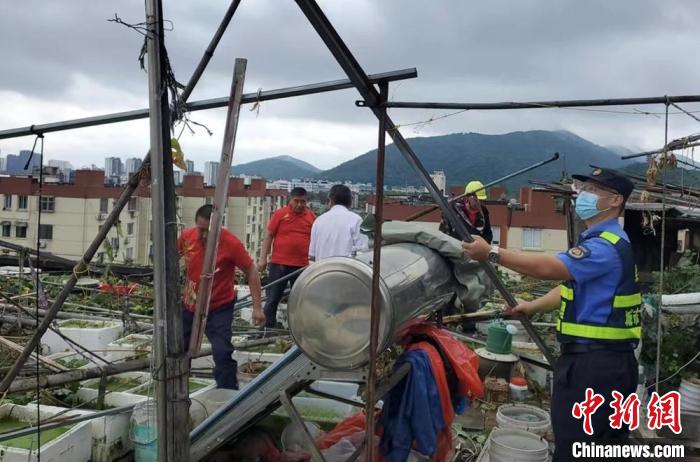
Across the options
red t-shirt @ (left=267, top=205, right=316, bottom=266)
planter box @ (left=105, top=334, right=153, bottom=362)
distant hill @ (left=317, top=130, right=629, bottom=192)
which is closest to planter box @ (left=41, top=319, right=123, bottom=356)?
planter box @ (left=105, top=334, right=153, bottom=362)

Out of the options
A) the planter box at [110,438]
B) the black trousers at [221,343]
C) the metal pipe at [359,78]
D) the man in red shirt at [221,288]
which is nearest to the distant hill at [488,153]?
the man in red shirt at [221,288]

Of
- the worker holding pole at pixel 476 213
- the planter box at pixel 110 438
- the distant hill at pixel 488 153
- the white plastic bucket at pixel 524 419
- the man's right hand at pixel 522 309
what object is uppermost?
the distant hill at pixel 488 153

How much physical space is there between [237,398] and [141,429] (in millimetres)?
1082

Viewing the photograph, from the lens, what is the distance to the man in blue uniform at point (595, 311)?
338 cm

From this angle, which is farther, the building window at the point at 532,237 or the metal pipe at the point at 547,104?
the building window at the point at 532,237

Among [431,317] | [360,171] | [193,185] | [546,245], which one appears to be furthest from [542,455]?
[360,171]

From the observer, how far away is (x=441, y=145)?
15262cm

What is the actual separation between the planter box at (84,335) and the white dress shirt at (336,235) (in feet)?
9.48

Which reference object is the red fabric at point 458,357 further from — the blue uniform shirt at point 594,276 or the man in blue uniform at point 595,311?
the blue uniform shirt at point 594,276

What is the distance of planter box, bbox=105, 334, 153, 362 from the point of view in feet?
21.1

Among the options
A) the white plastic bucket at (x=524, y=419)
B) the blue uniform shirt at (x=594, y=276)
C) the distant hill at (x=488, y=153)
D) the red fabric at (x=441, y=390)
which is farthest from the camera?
the distant hill at (x=488, y=153)

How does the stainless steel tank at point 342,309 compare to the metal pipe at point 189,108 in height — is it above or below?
below

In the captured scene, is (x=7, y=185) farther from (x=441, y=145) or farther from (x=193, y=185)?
(x=441, y=145)

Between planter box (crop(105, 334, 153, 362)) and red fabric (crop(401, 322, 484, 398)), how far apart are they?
3391mm
